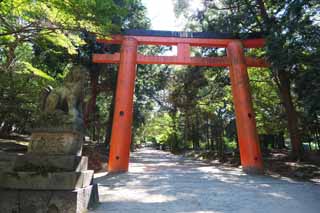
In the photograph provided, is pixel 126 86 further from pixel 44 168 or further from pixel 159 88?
pixel 159 88

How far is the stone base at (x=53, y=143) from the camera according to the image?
3.66 m

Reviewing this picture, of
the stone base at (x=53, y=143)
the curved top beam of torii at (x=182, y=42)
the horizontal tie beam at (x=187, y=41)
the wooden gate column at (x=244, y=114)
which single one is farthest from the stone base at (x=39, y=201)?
the horizontal tie beam at (x=187, y=41)

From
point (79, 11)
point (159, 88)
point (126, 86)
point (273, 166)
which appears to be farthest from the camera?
point (159, 88)

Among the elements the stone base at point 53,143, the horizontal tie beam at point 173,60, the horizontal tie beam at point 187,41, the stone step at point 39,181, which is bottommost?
the stone step at point 39,181

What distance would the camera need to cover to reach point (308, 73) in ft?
19.4

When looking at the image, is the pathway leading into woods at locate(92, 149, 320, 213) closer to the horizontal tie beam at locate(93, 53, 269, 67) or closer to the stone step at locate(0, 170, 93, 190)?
the stone step at locate(0, 170, 93, 190)

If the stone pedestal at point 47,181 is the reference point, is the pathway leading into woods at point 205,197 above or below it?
below

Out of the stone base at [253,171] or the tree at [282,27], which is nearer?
the tree at [282,27]

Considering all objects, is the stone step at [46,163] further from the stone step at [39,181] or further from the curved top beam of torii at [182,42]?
the curved top beam of torii at [182,42]

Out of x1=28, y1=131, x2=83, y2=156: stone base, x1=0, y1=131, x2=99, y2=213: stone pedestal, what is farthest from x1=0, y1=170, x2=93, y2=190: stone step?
x1=28, y1=131, x2=83, y2=156: stone base

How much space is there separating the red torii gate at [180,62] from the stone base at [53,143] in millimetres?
4412

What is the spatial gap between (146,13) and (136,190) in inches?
473

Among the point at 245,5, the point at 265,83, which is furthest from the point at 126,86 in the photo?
the point at 265,83

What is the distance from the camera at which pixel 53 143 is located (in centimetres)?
369
